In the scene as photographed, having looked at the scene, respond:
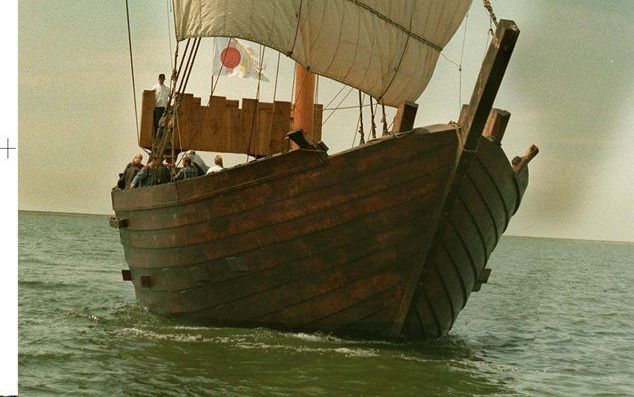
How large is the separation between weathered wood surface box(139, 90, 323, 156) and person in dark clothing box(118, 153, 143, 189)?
74 cm

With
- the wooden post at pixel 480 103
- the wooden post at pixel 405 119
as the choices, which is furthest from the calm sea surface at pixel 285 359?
the wooden post at pixel 405 119

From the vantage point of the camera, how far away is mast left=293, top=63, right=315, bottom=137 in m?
15.5

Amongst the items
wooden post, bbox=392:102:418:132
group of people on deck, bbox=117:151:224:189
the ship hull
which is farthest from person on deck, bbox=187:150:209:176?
wooden post, bbox=392:102:418:132

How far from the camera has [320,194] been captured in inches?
456

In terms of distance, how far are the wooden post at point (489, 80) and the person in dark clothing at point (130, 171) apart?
639cm

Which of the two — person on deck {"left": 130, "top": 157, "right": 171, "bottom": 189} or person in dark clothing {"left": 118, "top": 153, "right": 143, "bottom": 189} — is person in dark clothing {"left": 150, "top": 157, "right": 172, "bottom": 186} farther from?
person in dark clothing {"left": 118, "top": 153, "right": 143, "bottom": 189}

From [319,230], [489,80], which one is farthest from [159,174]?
[489,80]

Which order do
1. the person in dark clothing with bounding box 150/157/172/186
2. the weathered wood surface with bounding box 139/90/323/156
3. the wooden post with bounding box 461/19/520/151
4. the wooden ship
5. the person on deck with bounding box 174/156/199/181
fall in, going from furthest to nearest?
1. the weathered wood surface with bounding box 139/90/323/156
2. the person in dark clothing with bounding box 150/157/172/186
3. the person on deck with bounding box 174/156/199/181
4. the wooden ship
5. the wooden post with bounding box 461/19/520/151

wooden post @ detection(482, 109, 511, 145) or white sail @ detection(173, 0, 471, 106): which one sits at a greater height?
white sail @ detection(173, 0, 471, 106)

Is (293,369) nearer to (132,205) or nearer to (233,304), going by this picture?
(233,304)

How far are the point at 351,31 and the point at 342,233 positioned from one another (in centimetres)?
416

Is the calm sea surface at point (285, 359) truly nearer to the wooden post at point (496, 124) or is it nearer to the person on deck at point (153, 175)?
the person on deck at point (153, 175)


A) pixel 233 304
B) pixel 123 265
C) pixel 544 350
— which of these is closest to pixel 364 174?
pixel 233 304

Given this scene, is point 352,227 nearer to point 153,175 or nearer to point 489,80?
point 489,80
